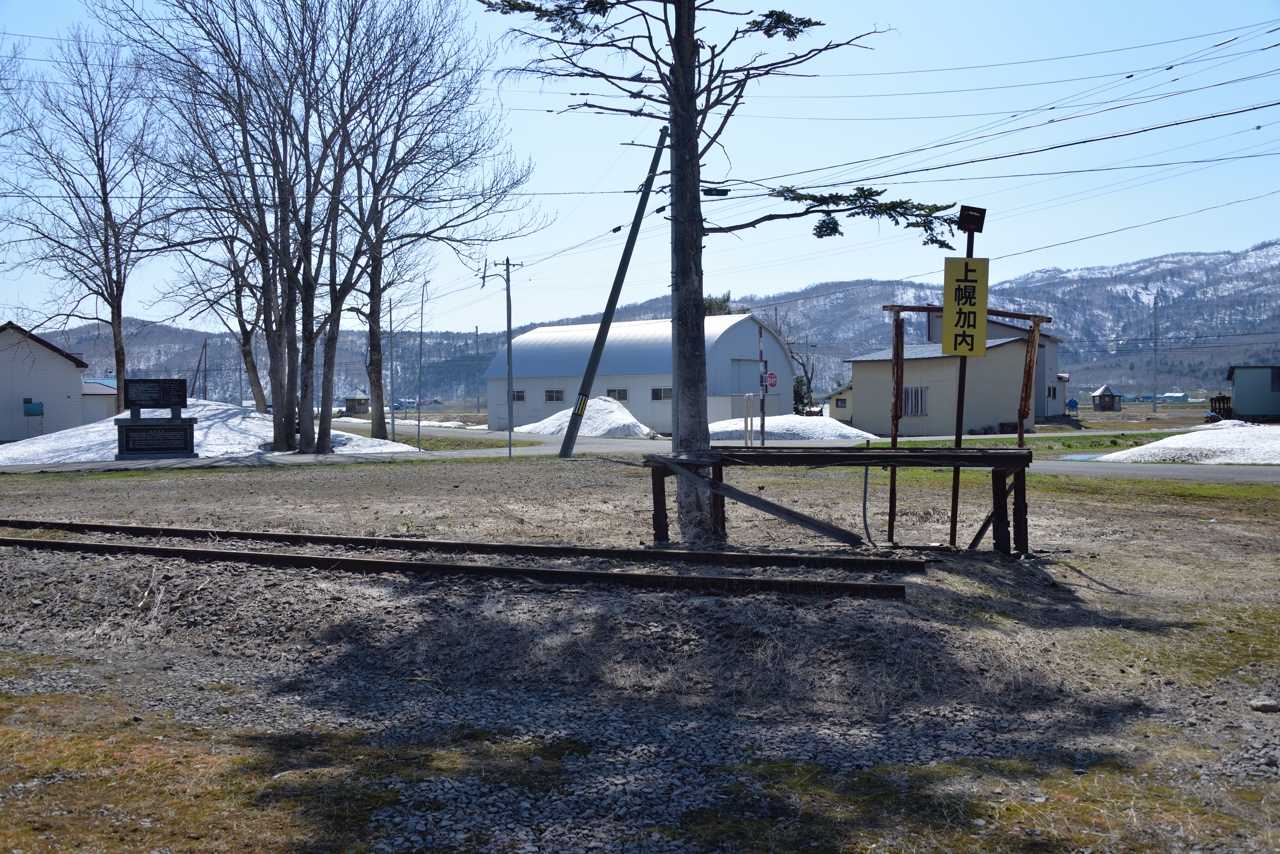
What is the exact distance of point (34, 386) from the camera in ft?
173

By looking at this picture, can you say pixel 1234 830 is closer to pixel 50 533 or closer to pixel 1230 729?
pixel 1230 729

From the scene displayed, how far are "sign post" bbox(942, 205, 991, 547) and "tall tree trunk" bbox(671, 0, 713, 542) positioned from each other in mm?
2707

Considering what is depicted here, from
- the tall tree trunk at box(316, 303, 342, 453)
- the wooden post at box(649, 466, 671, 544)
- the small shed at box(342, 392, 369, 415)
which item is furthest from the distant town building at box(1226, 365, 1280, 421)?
the small shed at box(342, 392, 369, 415)

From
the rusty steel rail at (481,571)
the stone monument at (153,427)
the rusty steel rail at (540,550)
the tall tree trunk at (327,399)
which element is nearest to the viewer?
the rusty steel rail at (481,571)

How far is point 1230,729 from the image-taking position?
5.52 m

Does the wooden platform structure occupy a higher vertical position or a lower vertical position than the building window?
lower

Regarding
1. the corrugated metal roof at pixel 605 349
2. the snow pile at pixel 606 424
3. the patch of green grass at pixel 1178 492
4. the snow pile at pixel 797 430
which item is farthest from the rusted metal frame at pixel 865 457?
the corrugated metal roof at pixel 605 349

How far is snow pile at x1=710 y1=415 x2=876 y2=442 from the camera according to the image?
142ft

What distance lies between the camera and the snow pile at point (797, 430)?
43219mm

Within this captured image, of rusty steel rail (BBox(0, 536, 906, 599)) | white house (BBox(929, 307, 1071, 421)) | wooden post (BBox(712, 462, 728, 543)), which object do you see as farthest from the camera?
white house (BBox(929, 307, 1071, 421))

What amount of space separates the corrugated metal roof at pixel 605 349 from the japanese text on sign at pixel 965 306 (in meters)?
45.5

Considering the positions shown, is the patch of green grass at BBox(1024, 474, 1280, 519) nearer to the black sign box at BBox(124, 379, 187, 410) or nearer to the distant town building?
the black sign box at BBox(124, 379, 187, 410)

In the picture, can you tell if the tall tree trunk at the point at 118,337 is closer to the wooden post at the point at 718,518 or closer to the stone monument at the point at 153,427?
the stone monument at the point at 153,427

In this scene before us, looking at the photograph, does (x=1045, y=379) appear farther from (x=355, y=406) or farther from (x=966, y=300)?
(x=355, y=406)
